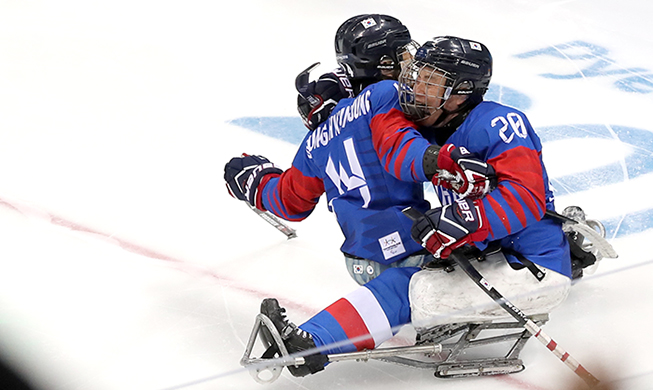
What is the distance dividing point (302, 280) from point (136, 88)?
2.39m

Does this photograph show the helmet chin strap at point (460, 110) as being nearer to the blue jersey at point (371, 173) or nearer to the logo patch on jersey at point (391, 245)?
the blue jersey at point (371, 173)

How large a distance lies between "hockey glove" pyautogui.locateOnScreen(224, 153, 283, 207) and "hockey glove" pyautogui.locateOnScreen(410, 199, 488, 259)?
45.7 inches

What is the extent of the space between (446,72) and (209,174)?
6.97ft

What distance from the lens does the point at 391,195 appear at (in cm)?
286

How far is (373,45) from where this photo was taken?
3264 millimetres

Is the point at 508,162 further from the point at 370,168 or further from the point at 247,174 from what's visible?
the point at 247,174

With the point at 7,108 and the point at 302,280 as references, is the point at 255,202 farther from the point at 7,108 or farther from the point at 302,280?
the point at 7,108

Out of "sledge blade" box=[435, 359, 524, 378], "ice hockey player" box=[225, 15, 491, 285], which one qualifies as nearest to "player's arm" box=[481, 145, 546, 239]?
"ice hockey player" box=[225, 15, 491, 285]

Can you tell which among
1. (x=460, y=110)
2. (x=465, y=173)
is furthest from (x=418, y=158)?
(x=460, y=110)

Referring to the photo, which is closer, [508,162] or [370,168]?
[508,162]

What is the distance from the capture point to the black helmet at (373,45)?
327 cm

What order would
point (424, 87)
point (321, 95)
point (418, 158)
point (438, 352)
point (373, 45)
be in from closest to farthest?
1. point (418, 158)
2. point (424, 87)
3. point (438, 352)
4. point (373, 45)
5. point (321, 95)

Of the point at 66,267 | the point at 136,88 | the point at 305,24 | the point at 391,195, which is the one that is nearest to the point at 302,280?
the point at 391,195

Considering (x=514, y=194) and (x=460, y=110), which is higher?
(x=460, y=110)
